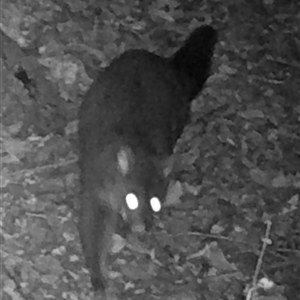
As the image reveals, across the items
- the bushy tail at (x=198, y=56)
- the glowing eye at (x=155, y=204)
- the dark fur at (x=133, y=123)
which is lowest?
the glowing eye at (x=155, y=204)

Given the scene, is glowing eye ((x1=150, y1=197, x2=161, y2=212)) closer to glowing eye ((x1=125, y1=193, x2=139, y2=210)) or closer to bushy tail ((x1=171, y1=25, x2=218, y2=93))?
glowing eye ((x1=125, y1=193, x2=139, y2=210))

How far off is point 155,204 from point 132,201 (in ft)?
0.14

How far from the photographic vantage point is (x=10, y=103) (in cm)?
104

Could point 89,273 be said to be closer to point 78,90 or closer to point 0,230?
point 0,230

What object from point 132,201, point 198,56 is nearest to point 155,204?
point 132,201

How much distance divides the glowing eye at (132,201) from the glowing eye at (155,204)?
0.03 metres

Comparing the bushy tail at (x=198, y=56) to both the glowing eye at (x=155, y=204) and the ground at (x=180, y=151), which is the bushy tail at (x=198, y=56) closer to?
the ground at (x=180, y=151)

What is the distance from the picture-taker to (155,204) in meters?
0.98

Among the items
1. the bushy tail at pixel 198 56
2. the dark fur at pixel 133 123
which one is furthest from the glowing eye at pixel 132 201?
the bushy tail at pixel 198 56

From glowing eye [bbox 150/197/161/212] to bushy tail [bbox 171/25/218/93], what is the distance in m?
0.19

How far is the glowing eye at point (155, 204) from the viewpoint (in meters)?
0.98

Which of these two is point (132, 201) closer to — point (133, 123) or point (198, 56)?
point (133, 123)

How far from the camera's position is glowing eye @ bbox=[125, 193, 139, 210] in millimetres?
959

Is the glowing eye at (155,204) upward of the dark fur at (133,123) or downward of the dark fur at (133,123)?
downward
